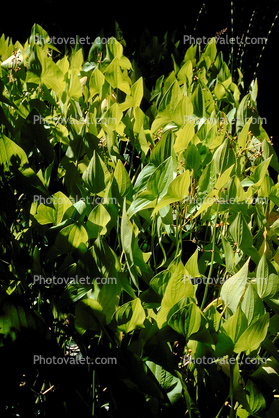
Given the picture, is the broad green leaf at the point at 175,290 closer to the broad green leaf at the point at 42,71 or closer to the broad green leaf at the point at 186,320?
the broad green leaf at the point at 186,320

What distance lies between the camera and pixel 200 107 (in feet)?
4.24

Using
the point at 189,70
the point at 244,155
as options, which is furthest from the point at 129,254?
the point at 189,70

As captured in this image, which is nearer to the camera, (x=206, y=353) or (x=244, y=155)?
(x=206, y=353)

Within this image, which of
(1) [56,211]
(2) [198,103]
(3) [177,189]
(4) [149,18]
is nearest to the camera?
(3) [177,189]

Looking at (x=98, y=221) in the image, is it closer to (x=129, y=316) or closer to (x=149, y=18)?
(x=129, y=316)

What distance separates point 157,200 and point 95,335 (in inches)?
12.3

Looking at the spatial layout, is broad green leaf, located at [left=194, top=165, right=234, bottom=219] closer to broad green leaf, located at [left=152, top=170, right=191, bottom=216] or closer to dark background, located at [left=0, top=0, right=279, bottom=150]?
broad green leaf, located at [left=152, top=170, right=191, bottom=216]

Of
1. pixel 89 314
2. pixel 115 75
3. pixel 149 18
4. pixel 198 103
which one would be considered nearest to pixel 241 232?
pixel 89 314

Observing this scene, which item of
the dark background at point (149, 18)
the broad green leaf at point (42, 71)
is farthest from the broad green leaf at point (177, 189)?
the dark background at point (149, 18)

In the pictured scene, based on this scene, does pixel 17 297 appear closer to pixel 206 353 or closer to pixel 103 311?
pixel 103 311

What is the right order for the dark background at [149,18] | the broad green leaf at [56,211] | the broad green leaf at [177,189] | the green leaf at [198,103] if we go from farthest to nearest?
1. the dark background at [149,18]
2. the green leaf at [198,103]
3. the broad green leaf at [56,211]
4. the broad green leaf at [177,189]

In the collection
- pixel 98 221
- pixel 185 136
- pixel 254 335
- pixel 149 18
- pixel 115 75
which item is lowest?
pixel 254 335

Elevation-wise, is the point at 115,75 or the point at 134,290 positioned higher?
the point at 115,75

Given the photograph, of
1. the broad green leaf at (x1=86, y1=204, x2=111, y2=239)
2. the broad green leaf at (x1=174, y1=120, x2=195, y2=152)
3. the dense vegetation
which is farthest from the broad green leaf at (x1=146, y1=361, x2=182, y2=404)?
the broad green leaf at (x1=174, y1=120, x2=195, y2=152)
